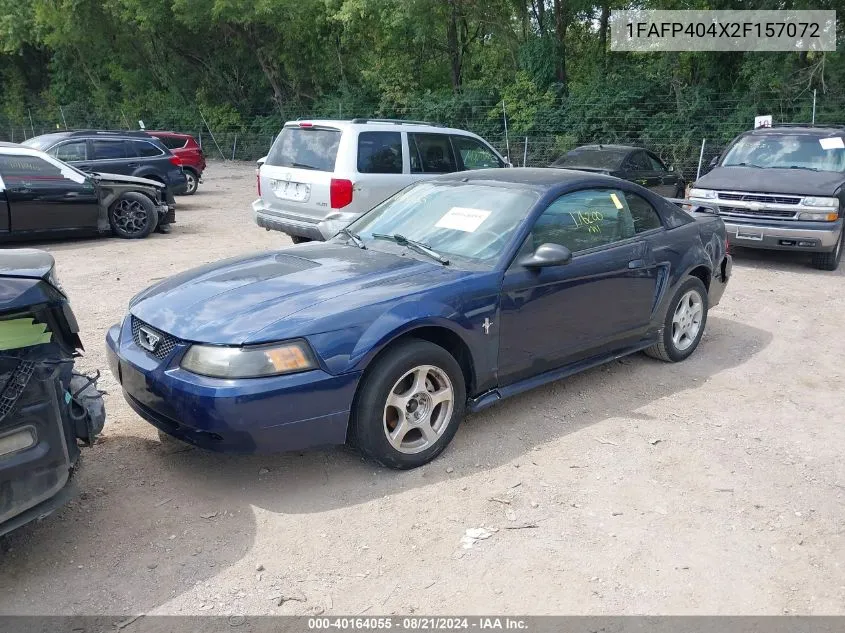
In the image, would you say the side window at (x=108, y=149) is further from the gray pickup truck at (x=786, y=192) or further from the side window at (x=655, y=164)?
the gray pickup truck at (x=786, y=192)

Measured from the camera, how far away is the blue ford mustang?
365cm

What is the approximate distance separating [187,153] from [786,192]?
13.3 metres

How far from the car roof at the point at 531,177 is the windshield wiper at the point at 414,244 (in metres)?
0.75

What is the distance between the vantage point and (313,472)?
4.11m

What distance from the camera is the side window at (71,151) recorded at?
13.5m

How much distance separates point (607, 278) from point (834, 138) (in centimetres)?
713

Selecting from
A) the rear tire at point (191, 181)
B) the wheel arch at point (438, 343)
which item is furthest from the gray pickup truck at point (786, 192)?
the rear tire at point (191, 181)

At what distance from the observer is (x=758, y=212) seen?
31.3 ft

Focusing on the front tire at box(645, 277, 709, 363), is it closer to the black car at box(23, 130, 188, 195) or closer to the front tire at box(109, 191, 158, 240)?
the front tire at box(109, 191, 158, 240)

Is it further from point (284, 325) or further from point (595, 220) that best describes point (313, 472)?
point (595, 220)

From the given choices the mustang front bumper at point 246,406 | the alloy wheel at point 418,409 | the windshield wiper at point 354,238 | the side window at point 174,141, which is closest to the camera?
the mustang front bumper at point 246,406

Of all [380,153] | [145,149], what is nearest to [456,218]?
[380,153]

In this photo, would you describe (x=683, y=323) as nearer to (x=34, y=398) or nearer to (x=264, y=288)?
(x=264, y=288)

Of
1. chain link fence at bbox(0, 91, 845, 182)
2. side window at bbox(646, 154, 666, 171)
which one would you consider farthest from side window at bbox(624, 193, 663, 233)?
chain link fence at bbox(0, 91, 845, 182)
